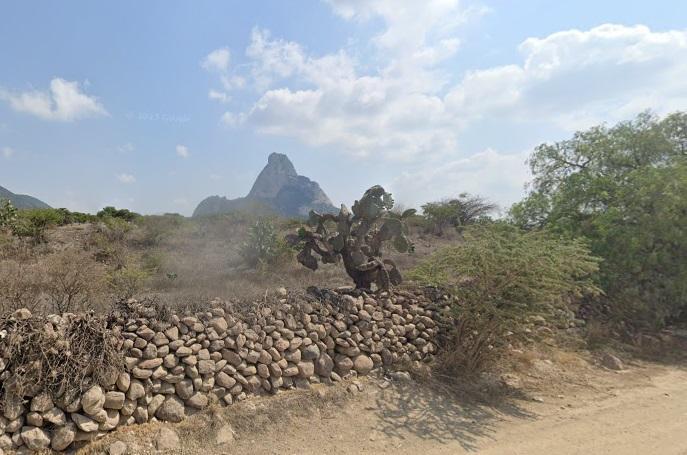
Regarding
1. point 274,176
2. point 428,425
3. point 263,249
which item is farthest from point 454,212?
point 274,176

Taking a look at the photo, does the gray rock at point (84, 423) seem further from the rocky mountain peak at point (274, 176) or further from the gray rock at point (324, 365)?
the rocky mountain peak at point (274, 176)

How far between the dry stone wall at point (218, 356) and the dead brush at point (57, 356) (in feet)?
0.18

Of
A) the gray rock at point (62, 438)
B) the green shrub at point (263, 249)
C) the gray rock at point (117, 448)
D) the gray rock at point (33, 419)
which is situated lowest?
the gray rock at point (117, 448)

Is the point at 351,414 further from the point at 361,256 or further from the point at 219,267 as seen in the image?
the point at 219,267

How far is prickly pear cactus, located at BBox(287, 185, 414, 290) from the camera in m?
7.82

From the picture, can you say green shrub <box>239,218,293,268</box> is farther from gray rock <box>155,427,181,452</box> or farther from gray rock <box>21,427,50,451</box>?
gray rock <box>21,427,50,451</box>

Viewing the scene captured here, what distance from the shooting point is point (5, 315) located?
468 centimetres

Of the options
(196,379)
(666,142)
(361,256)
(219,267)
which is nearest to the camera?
(196,379)

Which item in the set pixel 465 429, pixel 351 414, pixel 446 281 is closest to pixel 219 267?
pixel 446 281

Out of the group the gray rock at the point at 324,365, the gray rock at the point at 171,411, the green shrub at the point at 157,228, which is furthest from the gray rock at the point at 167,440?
the green shrub at the point at 157,228

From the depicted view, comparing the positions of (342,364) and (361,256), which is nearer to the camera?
(342,364)

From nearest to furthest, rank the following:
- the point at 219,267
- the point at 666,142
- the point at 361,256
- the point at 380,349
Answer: the point at 380,349 → the point at 361,256 → the point at 666,142 → the point at 219,267

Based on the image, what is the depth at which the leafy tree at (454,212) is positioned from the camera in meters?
26.3

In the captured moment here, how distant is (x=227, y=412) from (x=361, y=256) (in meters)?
3.50
